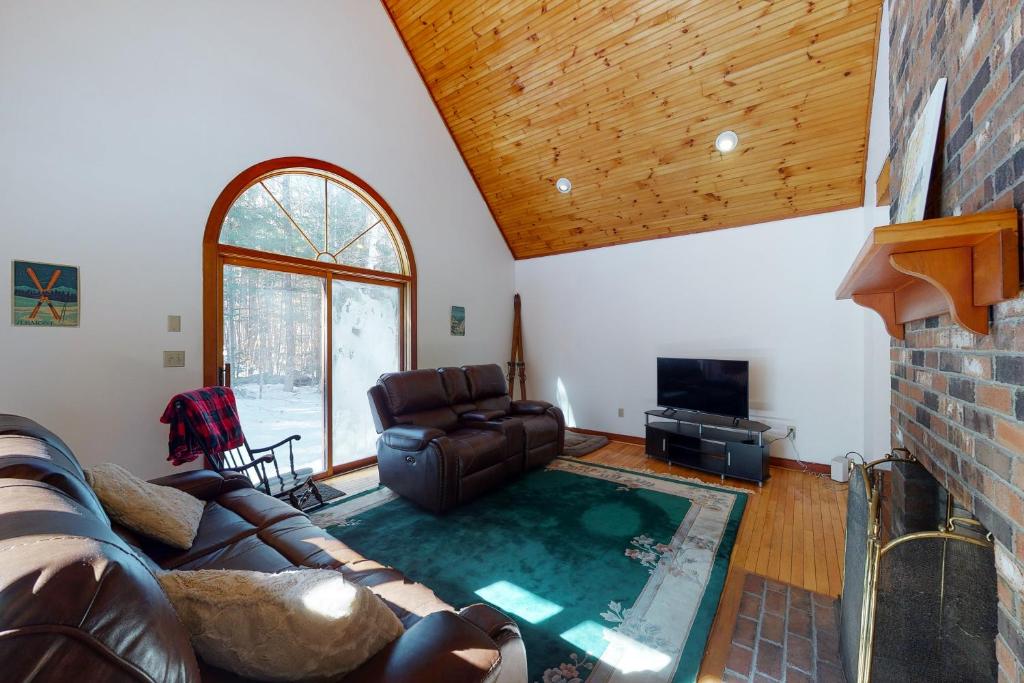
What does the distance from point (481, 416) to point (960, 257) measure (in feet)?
10.9

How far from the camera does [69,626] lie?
0.50 metres

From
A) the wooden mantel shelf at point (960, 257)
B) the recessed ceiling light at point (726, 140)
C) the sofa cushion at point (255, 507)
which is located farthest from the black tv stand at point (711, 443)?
the sofa cushion at point (255, 507)

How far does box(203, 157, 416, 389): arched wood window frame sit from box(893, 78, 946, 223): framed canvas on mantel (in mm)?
3992

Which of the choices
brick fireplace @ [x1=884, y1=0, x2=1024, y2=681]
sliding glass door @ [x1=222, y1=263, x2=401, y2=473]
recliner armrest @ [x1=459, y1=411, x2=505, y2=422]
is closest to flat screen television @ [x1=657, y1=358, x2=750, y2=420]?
recliner armrest @ [x1=459, y1=411, x2=505, y2=422]

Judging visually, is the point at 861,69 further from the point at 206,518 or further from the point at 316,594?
the point at 206,518

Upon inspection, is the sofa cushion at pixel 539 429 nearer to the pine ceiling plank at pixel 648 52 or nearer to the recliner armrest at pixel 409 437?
the recliner armrest at pixel 409 437

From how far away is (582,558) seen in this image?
2416 mm

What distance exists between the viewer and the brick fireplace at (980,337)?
84cm

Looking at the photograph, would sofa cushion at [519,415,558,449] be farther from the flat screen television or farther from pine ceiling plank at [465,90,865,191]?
pine ceiling plank at [465,90,865,191]

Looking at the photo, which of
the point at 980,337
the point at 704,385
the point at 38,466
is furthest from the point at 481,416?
the point at 980,337

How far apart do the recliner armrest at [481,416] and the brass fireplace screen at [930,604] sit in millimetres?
2872

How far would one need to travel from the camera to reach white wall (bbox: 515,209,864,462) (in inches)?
152

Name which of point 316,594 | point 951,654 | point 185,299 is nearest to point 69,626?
point 316,594

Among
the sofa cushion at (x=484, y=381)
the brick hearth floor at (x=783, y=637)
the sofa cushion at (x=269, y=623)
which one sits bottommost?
the brick hearth floor at (x=783, y=637)
